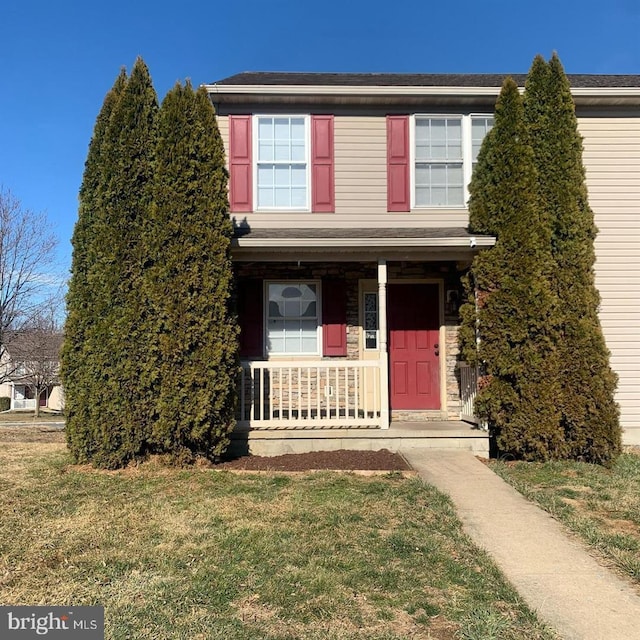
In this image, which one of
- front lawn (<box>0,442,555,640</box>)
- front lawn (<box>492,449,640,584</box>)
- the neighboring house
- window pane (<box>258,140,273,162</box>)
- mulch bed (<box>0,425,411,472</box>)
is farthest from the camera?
the neighboring house

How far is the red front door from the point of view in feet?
27.4

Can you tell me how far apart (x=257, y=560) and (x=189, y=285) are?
11.3ft

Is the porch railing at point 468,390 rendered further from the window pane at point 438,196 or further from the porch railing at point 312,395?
the window pane at point 438,196

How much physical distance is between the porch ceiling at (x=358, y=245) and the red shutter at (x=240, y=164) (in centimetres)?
84

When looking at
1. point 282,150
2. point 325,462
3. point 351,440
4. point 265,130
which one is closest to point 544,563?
point 325,462

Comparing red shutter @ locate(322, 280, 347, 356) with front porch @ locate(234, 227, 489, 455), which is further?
red shutter @ locate(322, 280, 347, 356)

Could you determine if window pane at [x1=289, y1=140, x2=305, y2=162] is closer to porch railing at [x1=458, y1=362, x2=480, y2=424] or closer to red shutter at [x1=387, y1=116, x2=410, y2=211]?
red shutter at [x1=387, y1=116, x2=410, y2=211]

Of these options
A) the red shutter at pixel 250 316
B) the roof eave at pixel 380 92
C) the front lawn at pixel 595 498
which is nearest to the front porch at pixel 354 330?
the red shutter at pixel 250 316

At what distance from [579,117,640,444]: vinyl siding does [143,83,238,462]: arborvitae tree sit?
593cm

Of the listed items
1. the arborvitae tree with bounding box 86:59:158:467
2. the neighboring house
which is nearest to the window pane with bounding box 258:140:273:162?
the arborvitae tree with bounding box 86:59:158:467

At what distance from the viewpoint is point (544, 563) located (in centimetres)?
348

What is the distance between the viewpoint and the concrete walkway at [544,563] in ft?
9.04

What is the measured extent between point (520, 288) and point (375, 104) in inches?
154

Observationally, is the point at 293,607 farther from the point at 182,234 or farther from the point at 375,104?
the point at 375,104
